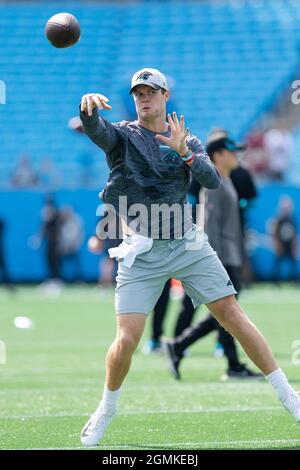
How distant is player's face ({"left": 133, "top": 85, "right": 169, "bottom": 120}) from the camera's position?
6.41m

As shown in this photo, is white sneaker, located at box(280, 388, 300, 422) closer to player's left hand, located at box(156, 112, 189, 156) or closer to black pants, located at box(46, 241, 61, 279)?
player's left hand, located at box(156, 112, 189, 156)

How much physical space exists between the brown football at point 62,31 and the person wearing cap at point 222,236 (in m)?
2.77

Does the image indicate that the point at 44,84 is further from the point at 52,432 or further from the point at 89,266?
the point at 52,432

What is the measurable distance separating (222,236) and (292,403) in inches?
128

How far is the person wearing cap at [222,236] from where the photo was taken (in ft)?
30.6

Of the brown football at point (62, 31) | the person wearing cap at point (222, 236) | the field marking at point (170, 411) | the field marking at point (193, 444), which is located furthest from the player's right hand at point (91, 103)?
the person wearing cap at point (222, 236)

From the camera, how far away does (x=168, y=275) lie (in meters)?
6.54

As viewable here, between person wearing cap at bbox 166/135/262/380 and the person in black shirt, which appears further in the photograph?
the person in black shirt

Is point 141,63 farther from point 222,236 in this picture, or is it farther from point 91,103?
point 91,103

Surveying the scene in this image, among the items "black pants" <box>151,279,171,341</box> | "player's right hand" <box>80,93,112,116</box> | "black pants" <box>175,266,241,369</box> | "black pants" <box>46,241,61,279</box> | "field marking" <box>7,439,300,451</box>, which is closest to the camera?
"player's right hand" <box>80,93,112,116</box>

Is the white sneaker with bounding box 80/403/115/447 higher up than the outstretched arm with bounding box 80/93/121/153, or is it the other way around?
the outstretched arm with bounding box 80/93/121/153

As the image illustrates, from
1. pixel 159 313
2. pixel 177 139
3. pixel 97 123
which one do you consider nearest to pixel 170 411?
pixel 177 139

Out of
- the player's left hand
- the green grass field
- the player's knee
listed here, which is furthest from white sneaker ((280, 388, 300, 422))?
the player's left hand

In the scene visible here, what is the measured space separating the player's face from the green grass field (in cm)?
193
